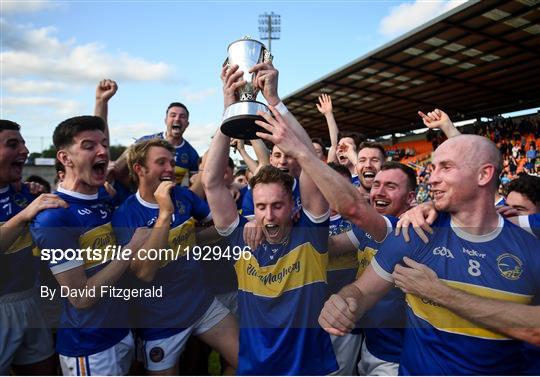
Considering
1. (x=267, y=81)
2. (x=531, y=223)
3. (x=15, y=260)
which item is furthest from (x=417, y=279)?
(x=15, y=260)

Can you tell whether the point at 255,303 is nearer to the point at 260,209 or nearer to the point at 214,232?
the point at 260,209

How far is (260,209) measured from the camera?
105 inches

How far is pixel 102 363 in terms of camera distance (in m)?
2.88

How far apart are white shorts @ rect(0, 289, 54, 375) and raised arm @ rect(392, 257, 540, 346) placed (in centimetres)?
289

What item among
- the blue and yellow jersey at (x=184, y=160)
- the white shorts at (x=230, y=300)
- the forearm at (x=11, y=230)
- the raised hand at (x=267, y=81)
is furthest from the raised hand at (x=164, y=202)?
the blue and yellow jersey at (x=184, y=160)

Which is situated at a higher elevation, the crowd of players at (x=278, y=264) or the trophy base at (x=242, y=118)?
the trophy base at (x=242, y=118)

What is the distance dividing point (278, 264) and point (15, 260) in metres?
2.07

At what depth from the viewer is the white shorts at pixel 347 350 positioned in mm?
3240

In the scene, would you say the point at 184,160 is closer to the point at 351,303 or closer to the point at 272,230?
the point at 272,230

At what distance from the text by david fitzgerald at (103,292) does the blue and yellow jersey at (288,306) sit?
81cm

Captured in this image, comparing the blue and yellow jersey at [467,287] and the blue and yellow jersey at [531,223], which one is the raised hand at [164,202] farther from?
the blue and yellow jersey at [531,223]

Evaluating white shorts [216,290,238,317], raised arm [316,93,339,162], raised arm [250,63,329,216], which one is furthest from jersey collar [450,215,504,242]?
raised arm [316,93,339,162]

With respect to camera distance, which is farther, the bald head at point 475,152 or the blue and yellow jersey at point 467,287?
the bald head at point 475,152

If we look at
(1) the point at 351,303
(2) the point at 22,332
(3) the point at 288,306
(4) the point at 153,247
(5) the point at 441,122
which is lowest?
(2) the point at 22,332
